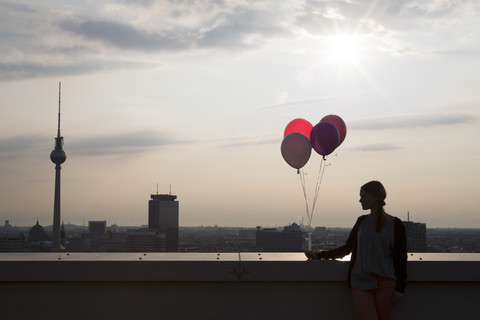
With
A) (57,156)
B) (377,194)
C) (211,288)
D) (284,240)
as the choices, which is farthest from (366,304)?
(57,156)

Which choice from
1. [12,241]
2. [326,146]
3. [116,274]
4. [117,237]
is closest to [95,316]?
[116,274]

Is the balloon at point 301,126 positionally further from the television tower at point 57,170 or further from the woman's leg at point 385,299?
the television tower at point 57,170

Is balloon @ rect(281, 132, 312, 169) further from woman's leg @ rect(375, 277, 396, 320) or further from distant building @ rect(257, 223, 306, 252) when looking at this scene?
distant building @ rect(257, 223, 306, 252)

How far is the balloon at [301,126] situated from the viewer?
23.1 feet

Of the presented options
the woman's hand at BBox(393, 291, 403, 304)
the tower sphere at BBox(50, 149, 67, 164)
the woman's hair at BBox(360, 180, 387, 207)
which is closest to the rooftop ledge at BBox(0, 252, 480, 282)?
the woman's hand at BBox(393, 291, 403, 304)

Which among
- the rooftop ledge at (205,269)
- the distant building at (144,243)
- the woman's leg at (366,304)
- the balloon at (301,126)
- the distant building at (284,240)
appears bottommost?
the distant building at (144,243)

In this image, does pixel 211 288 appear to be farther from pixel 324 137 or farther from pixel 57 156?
pixel 57 156

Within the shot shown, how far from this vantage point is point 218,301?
4.51 metres

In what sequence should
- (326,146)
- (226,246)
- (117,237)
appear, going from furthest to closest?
(117,237) → (226,246) → (326,146)

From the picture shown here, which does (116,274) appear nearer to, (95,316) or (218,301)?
(95,316)

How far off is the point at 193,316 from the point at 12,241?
155180 millimetres

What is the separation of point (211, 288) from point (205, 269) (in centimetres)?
19

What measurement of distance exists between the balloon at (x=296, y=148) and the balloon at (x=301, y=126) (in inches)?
7.3

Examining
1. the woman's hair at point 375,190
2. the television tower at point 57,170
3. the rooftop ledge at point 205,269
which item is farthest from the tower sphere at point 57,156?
the woman's hair at point 375,190
